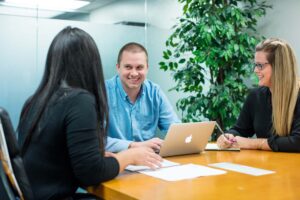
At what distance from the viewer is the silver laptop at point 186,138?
191 centimetres

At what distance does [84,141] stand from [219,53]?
7.67 feet

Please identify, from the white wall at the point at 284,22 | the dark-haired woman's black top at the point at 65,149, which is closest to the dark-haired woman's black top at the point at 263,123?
the dark-haired woman's black top at the point at 65,149

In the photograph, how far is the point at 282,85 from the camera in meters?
2.26

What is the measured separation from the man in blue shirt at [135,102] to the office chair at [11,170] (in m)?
1.19

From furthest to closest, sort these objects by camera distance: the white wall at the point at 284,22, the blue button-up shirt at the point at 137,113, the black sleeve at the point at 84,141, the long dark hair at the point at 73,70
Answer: the white wall at the point at 284,22, the blue button-up shirt at the point at 137,113, the long dark hair at the point at 73,70, the black sleeve at the point at 84,141

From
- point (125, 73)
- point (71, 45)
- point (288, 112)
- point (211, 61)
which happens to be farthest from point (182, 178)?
point (211, 61)

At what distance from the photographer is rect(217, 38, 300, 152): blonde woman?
86.3 inches

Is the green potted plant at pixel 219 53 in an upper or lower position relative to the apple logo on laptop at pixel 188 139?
upper

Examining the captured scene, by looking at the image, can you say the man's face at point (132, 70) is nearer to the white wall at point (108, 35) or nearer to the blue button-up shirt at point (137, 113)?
the blue button-up shirt at point (137, 113)

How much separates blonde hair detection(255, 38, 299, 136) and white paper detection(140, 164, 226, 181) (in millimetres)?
755

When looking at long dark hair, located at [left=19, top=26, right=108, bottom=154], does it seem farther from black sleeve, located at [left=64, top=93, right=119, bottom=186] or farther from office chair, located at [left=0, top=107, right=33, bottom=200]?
office chair, located at [left=0, top=107, right=33, bottom=200]

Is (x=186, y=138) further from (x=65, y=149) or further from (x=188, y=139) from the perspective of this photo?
(x=65, y=149)

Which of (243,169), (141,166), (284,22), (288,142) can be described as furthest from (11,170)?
(284,22)

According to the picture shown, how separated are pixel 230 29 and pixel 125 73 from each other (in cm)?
133
